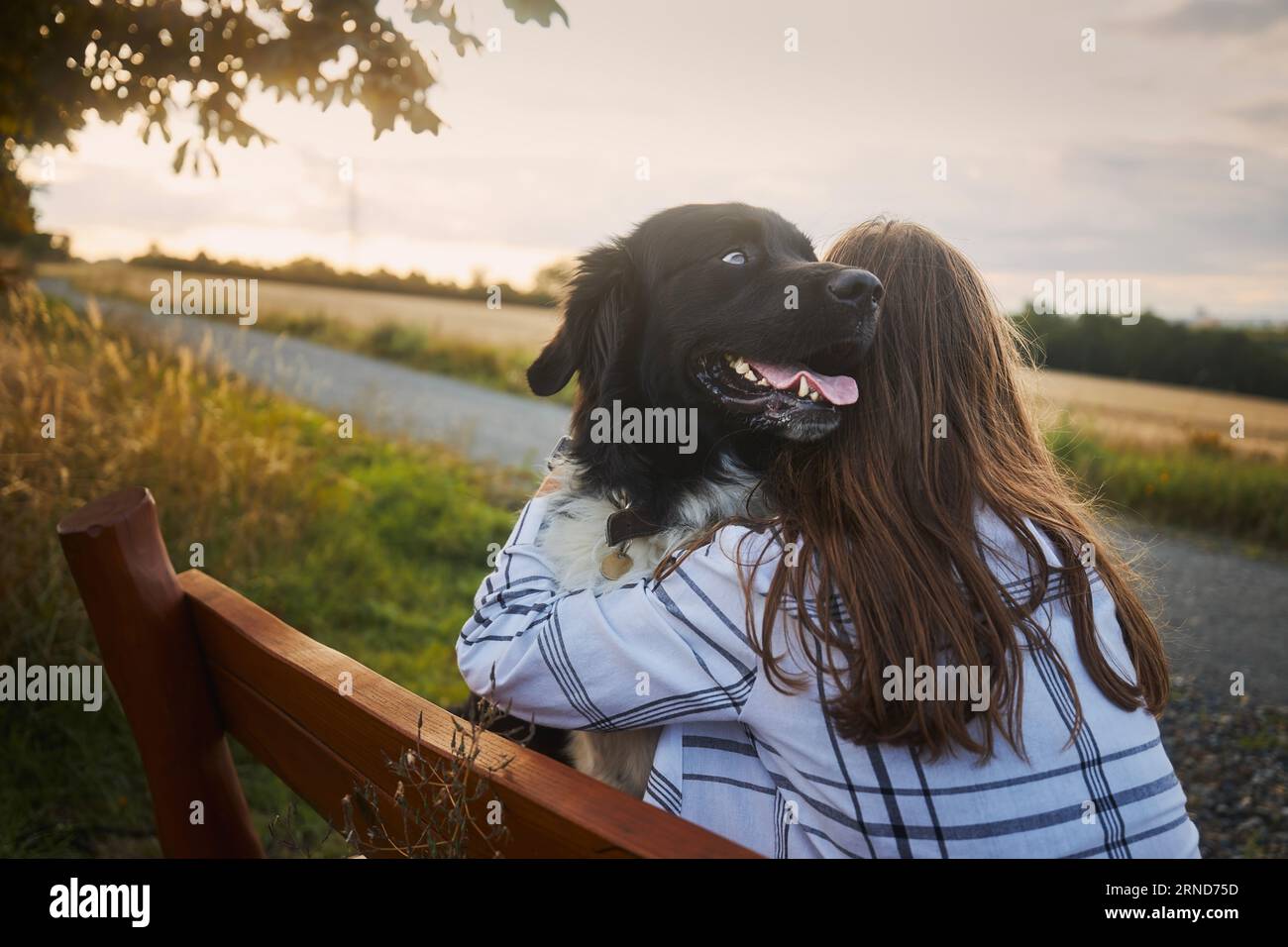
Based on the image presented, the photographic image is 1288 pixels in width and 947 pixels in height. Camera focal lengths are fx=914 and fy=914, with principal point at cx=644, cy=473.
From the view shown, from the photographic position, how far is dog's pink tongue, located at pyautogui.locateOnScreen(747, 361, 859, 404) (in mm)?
1810

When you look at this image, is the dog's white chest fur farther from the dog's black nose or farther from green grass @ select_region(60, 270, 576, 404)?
green grass @ select_region(60, 270, 576, 404)

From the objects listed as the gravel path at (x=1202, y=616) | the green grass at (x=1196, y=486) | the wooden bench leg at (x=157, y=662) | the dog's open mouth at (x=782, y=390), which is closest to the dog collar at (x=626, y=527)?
the dog's open mouth at (x=782, y=390)

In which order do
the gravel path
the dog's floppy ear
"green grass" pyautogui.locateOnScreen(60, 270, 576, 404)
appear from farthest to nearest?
"green grass" pyautogui.locateOnScreen(60, 270, 576, 404)
the gravel path
the dog's floppy ear

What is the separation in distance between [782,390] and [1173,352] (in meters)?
15.4

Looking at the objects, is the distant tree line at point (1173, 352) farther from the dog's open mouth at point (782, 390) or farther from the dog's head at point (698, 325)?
the dog's open mouth at point (782, 390)

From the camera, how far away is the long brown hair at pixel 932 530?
4.46ft

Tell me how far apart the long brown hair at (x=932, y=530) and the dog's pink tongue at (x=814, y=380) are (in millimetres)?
A: 34

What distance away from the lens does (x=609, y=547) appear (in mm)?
2248

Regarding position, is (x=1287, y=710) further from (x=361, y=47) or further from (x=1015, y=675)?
(x=361, y=47)

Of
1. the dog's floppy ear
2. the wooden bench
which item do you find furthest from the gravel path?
the wooden bench

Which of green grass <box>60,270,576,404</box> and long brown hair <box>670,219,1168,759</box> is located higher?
green grass <box>60,270,576,404</box>

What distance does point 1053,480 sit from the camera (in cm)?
174

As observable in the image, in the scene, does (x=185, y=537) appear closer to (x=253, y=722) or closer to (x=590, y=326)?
(x=590, y=326)

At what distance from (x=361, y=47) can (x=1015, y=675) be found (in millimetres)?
2826
